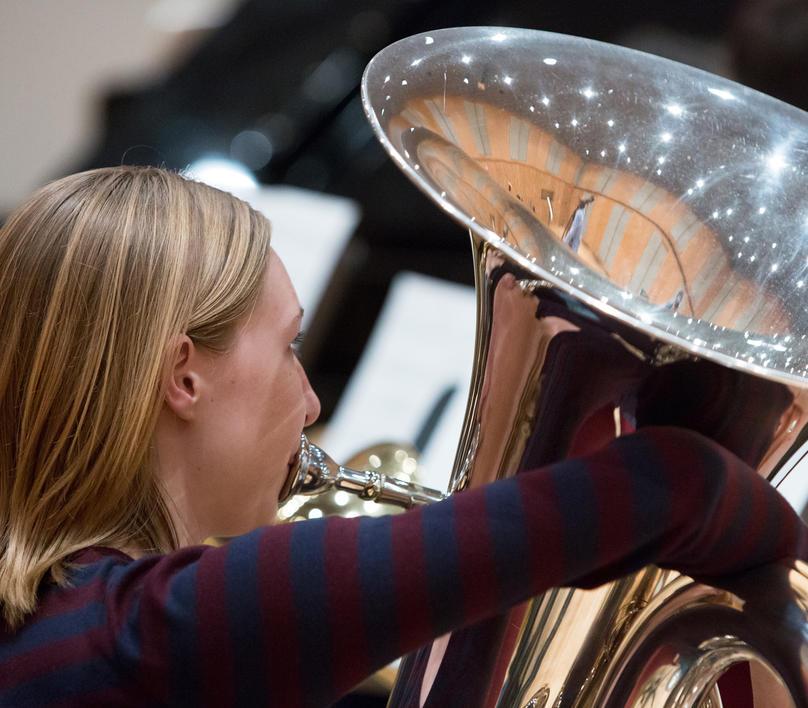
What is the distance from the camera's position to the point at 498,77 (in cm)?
81

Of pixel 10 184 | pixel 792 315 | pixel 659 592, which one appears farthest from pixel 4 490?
pixel 10 184

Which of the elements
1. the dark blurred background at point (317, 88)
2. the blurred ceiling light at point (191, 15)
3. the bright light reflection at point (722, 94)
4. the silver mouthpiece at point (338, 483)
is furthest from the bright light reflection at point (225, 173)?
the bright light reflection at point (722, 94)

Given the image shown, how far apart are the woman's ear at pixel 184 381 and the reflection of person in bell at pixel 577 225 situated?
268 mm

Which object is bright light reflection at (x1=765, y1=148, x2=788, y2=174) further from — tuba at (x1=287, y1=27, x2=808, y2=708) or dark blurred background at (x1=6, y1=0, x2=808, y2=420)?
dark blurred background at (x1=6, y1=0, x2=808, y2=420)

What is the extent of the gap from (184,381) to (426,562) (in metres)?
0.28

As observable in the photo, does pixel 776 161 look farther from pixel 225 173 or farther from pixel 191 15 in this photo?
pixel 191 15

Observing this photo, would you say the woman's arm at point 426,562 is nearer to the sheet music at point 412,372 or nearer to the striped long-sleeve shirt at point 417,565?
the striped long-sleeve shirt at point 417,565

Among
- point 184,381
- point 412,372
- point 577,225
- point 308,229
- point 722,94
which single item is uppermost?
point 722,94

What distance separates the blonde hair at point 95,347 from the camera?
0.75m

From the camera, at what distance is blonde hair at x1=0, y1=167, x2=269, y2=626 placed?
2.46ft

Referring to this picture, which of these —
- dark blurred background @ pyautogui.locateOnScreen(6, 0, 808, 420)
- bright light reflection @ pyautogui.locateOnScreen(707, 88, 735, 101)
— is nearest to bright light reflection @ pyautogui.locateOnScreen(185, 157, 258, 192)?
dark blurred background @ pyautogui.locateOnScreen(6, 0, 808, 420)

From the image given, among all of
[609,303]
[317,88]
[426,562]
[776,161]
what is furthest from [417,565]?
[317,88]

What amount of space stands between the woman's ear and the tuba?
0.12 metres

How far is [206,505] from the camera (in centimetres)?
80
